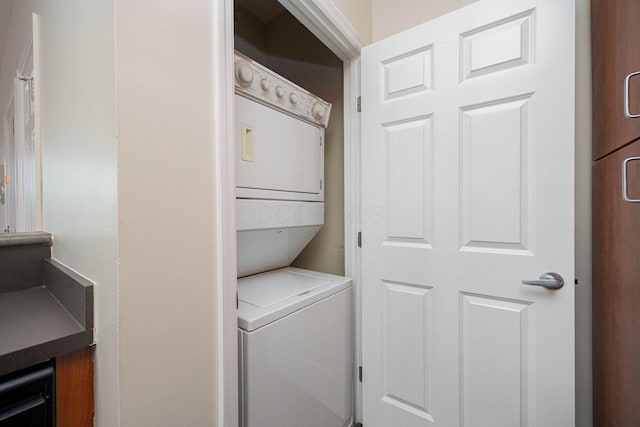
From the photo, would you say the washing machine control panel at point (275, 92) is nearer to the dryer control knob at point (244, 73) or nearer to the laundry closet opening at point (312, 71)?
the dryer control knob at point (244, 73)

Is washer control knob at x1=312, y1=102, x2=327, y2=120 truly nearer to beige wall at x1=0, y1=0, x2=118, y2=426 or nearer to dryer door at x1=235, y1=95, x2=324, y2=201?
dryer door at x1=235, y1=95, x2=324, y2=201

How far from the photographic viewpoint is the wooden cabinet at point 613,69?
2.63 feet

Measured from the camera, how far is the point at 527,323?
1.13 metres

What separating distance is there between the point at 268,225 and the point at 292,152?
0.43 meters

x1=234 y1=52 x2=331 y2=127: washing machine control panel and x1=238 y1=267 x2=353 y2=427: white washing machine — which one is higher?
x1=234 y1=52 x2=331 y2=127: washing machine control panel

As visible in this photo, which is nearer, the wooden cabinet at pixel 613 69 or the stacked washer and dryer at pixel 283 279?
the wooden cabinet at pixel 613 69

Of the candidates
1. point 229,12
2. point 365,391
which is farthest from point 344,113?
point 365,391

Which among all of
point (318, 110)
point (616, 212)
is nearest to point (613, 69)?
point (616, 212)

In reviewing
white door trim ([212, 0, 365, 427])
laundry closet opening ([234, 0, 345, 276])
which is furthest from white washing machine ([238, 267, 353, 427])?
laundry closet opening ([234, 0, 345, 276])

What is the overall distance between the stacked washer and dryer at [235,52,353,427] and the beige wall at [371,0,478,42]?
599 millimetres

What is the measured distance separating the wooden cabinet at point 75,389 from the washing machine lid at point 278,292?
426mm

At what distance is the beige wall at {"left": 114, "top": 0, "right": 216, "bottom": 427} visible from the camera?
63 centimetres

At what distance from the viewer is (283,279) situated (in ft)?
5.09

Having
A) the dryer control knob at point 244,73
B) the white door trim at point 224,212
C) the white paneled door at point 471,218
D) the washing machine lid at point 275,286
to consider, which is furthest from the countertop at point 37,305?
the white paneled door at point 471,218
